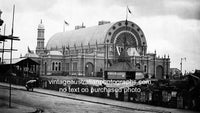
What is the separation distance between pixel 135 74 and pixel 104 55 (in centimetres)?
3691

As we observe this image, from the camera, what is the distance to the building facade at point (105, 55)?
72.8 meters

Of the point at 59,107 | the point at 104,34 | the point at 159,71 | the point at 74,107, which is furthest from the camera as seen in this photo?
the point at 159,71

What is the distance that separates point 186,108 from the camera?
23.2 m

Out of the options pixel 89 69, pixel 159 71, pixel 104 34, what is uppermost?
pixel 104 34

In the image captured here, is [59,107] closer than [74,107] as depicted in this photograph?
Yes

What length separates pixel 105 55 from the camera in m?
75.0

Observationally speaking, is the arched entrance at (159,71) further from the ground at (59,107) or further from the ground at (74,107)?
the ground at (59,107)

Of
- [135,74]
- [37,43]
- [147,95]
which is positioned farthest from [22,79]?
[37,43]

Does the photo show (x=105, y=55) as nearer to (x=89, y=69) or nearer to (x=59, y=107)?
(x=89, y=69)

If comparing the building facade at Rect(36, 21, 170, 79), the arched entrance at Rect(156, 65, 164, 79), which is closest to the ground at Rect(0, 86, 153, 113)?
the building facade at Rect(36, 21, 170, 79)

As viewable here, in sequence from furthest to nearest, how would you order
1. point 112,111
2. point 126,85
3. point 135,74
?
point 135,74, point 126,85, point 112,111

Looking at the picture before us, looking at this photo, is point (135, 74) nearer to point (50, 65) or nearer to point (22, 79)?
point (22, 79)

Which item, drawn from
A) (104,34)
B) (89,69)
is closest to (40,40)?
(104,34)

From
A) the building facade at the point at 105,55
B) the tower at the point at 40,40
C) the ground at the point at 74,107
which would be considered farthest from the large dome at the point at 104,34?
the ground at the point at 74,107
